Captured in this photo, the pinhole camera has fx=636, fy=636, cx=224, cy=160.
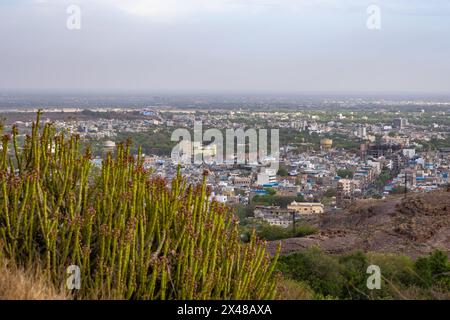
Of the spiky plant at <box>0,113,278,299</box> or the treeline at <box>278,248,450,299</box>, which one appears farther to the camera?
the treeline at <box>278,248,450,299</box>

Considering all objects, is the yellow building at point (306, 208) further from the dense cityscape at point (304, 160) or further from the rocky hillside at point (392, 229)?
the rocky hillside at point (392, 229)

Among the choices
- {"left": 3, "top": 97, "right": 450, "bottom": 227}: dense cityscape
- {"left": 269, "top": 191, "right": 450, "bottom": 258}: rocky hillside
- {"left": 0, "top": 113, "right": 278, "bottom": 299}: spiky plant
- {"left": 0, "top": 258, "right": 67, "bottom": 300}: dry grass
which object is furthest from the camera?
{"left": 3, "top": 97, "right": 450, "bottom": 227}: dense cityscape

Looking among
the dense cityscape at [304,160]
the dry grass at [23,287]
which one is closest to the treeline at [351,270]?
the dry grass at [23,287]

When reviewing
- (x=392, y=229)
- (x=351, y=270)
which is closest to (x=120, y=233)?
(x=351, y=270)

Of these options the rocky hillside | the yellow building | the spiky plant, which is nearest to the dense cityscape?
the yellow building

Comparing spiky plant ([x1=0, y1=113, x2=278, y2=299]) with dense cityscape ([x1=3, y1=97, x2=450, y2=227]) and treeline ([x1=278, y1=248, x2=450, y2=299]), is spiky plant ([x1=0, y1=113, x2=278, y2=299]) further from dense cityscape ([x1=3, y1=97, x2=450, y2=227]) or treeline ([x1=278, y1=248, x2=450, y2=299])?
dense cityscape ([x1=3, y1=97, x2=450, y2=227])
